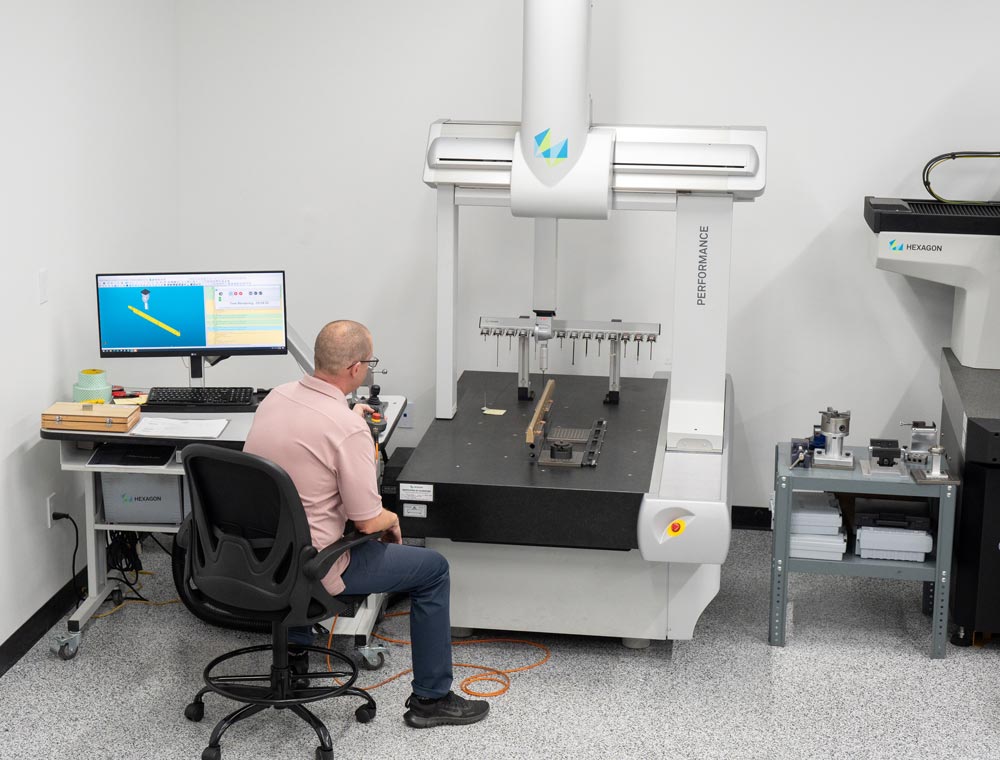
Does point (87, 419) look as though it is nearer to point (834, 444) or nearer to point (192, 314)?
point (192, 314)

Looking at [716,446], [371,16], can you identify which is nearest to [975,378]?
[716,446]

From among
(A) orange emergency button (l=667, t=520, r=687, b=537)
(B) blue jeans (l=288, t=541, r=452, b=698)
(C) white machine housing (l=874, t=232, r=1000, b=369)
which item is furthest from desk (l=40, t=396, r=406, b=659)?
(C) white machine housing (l=874, t=232, r=1000, b=369)

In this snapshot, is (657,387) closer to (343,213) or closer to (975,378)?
(975,378)

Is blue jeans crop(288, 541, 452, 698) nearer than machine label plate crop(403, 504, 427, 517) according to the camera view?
Yes

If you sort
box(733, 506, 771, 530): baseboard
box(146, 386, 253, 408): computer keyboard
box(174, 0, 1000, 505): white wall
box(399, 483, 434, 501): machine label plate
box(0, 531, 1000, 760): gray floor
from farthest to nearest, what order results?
box(733, 506, 771, 530): baseboard
box(174, 0, 1000, 505): white wall
box(146, 386, 253, 408): computer keyboard
box(399, 483, 434, 501): machine label plate
box(0, 531, 1000, 760): gray floor

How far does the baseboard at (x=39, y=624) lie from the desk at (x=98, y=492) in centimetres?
7

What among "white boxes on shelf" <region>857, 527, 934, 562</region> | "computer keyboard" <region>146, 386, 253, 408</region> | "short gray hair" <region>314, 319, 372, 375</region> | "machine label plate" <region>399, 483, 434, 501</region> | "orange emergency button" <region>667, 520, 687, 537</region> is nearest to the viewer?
"short gray hair" <region>314, 319, 372, 375</region>

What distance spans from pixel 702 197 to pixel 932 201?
3.59 ft

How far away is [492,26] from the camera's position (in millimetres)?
4332

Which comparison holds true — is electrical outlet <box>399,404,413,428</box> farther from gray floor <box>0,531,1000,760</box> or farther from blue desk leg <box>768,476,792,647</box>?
blue desk leg <box>768,476,792,647</box>

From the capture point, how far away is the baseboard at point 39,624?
337 centimetres

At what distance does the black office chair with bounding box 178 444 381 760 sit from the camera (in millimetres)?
2645

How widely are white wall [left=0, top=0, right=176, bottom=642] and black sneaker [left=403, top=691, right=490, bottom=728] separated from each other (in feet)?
4.05

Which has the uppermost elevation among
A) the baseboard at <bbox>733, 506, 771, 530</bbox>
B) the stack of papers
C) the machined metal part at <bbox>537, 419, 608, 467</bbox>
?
the stack of papers
